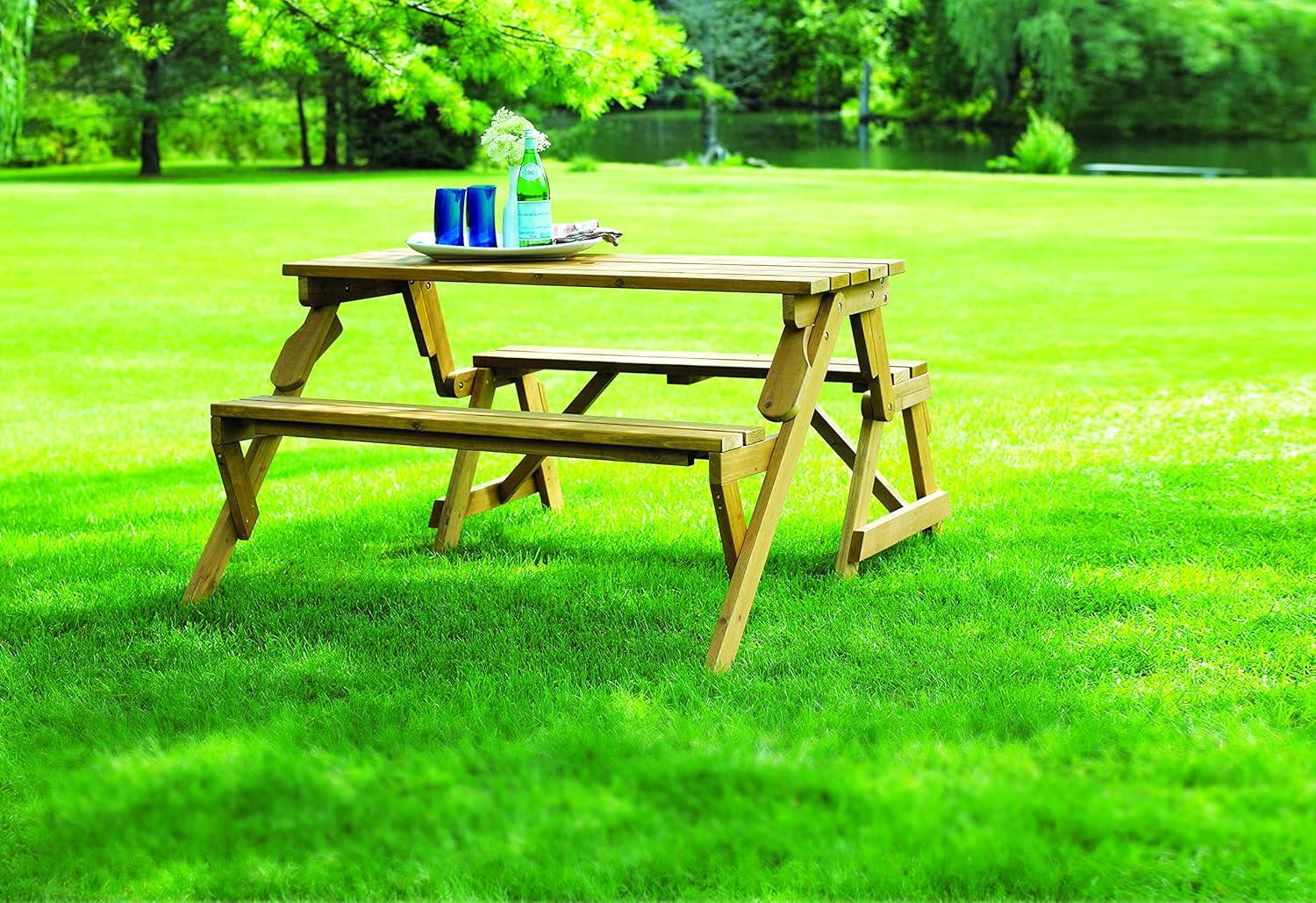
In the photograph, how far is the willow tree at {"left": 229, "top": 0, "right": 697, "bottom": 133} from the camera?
6477mm

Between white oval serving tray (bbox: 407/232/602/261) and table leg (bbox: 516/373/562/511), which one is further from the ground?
white oval serving tray (bbox: 407/232/602/261)

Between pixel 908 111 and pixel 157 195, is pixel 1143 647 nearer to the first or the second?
pixel 157 195

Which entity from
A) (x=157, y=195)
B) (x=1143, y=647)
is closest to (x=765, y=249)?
(x=157, y=195)

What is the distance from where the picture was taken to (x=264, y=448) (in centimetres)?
470

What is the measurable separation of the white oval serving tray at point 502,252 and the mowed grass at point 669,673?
997 mm

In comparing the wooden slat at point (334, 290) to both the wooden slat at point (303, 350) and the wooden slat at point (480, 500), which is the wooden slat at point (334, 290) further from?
the wooden slat at point (480, 500)

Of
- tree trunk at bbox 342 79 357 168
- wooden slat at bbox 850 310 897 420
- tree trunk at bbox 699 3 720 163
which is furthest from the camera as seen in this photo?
tree trunk at bbox 699 3 720 163

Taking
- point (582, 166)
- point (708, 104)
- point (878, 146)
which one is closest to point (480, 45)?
point (582, 166)

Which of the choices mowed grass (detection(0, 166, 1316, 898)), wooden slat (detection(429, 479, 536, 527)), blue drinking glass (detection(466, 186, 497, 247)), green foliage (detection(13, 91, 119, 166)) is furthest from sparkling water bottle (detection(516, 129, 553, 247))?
green foliage (detection(13, 91, 119, 166))

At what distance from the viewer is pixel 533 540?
517 centimetres

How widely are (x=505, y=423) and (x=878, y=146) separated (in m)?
40.9

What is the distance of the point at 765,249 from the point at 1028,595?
13369 mm

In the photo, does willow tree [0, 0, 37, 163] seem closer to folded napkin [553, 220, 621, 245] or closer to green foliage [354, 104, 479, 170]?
folded napkin [553, 220, 621, 245]

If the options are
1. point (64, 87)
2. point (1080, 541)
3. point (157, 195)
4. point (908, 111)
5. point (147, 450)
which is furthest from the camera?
point (908, 111)
